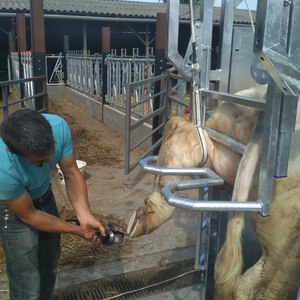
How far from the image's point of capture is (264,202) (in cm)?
145

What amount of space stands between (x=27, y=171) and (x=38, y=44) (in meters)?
4.42

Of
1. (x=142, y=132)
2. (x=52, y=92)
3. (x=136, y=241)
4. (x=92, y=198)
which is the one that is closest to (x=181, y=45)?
(x=52, y=92)

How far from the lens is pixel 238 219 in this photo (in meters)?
1.72

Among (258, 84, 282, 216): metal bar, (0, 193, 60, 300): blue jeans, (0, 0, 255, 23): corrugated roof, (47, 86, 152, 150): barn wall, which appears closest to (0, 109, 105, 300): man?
(0, 193, 60, 300): blue jeans

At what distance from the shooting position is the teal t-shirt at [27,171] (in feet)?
6.72

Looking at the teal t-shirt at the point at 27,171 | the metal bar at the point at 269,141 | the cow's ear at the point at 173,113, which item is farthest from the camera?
the cow's ear at the point at 173,113

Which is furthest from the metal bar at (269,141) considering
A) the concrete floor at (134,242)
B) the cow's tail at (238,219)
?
the concrete floor at (134,242)

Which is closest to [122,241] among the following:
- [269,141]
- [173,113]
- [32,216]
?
→ [32,216]

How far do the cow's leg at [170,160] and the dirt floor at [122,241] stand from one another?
102 centimetres

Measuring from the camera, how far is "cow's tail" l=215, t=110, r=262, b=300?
5.56 feet

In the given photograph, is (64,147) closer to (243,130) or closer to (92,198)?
(243,130)

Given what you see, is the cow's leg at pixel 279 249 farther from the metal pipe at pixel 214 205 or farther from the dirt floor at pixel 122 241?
the dirt floor at pixel 122 241

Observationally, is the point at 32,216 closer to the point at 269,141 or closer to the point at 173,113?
the point at 269,141

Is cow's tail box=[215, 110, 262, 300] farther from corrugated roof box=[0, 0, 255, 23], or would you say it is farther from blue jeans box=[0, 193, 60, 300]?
corrugated roof box=[0, 0, 255, 23]
